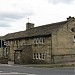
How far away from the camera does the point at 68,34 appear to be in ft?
178

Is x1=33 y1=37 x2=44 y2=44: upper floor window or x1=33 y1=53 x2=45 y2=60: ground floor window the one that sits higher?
x1=33 y1=37 x2=44 y2=44: upper floor window

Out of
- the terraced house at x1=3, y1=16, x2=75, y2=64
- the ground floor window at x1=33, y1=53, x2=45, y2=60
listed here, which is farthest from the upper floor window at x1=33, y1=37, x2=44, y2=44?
the ground floor window at x1=33, y1=53, x2=45, y2=60

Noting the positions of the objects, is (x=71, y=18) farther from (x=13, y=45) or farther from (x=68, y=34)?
(x=13, y=45)

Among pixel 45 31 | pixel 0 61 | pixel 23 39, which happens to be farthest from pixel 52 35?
pixel 0 61

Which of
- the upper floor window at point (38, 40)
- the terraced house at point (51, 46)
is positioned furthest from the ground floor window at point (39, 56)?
the upper floor window at point (38, 40)

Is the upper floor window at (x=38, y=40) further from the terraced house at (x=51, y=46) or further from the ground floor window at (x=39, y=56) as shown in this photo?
the ground floor window at (x=39, y=56)

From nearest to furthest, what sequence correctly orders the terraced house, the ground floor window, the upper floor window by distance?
1. the terraced house
2. the ground floor window
3. the upper floor window

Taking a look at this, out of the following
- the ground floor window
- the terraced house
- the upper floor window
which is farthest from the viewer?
the upper floor window

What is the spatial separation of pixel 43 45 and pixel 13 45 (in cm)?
1452

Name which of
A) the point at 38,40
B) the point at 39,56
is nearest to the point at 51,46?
the point at 39,56

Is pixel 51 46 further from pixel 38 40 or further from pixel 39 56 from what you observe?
pixel 38 40

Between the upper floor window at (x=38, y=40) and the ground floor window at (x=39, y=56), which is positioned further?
the upper floor window at (x=38, y=40)

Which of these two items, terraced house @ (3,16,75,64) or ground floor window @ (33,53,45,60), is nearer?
terraced house @ (3,16,75,64)

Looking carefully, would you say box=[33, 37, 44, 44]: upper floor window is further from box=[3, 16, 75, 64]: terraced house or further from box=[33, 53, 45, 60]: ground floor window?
box=[33, 53, 45, 60]: ground floor window
